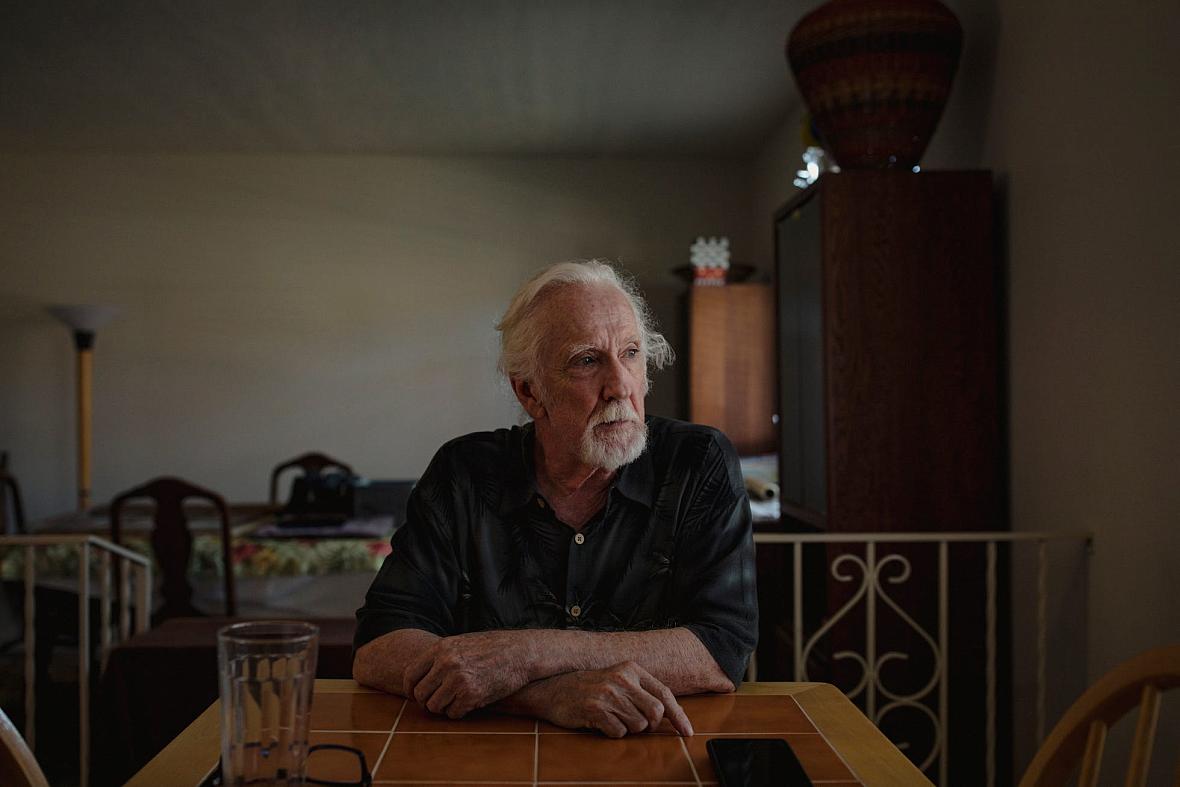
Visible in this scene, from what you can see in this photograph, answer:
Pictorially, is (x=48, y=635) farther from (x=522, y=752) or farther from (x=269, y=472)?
(x=522, y=752)

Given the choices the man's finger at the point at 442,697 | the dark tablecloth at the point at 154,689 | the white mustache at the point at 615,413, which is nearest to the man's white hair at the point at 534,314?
the white mustache at the point at 615,413

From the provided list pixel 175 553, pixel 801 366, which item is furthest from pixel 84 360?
pixel 801 366

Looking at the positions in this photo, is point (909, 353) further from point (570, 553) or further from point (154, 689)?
point (154, 689)

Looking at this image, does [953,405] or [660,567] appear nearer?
[660,567]

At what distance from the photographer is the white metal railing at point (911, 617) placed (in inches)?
88.6

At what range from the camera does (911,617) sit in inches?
97.9

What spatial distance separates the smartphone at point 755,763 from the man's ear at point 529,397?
73 cm

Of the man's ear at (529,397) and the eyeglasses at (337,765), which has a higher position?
the man's ear at (529,397)

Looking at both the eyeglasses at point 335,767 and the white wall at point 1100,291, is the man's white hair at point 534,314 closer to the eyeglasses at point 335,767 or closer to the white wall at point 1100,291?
the eyeglasses at point 335,767

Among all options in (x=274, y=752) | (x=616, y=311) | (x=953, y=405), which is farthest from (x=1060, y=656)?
(x=274, y=752)

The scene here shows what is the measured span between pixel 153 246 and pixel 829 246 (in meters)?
4.56

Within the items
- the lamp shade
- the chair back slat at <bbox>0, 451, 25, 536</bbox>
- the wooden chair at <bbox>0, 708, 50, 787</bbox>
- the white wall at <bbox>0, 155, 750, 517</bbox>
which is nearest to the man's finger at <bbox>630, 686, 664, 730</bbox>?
the wooden chair at <bbox>0, 708, 50, 787</bbox>

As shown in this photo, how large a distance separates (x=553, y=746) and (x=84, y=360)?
17.5 feet

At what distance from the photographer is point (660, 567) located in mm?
1506
